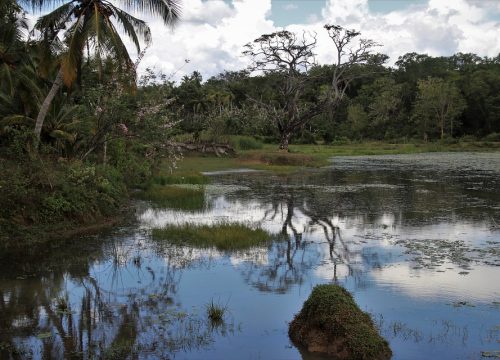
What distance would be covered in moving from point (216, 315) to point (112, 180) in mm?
10694

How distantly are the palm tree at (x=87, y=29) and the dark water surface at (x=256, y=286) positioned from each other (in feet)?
15.6

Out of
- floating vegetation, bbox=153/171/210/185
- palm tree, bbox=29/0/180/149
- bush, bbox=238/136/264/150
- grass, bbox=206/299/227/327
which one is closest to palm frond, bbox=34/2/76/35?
palm tree, bbox=29/0/180/149

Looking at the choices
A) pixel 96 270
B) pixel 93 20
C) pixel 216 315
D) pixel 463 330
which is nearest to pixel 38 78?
pixel 93 20

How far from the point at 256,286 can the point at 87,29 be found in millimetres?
9523

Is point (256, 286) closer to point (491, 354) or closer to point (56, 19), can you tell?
point (491, 354)

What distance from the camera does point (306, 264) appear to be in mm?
10219

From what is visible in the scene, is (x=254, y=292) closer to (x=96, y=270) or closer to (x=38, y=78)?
(x=96, y=270)

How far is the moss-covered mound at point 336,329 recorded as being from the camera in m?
5.95

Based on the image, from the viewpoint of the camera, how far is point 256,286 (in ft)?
29.1

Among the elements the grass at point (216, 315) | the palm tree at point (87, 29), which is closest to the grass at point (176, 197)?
the palm tree at point (87, 29)

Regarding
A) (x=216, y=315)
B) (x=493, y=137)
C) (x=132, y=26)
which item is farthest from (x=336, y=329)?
(x=493, y=137)

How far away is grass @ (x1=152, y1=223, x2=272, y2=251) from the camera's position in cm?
1176

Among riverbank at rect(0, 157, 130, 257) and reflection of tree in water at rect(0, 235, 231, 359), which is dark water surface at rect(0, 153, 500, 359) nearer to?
reflection of tree in water at rect(0, 235, 231, 359)

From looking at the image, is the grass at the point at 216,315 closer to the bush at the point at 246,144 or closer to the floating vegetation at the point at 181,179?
the floating vegetation at the point at 181,179
